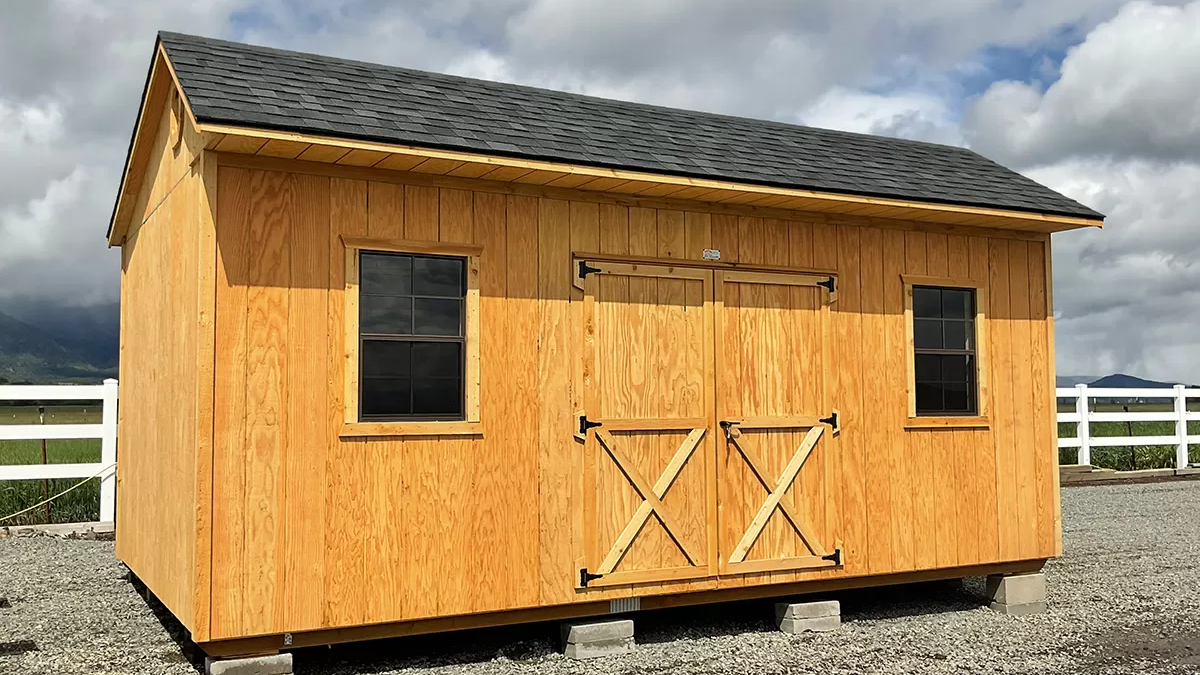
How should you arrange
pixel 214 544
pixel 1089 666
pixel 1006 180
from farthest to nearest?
pixel 1006 180
pixel 1089 666
pixel 214 544

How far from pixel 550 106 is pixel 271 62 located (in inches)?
79.8

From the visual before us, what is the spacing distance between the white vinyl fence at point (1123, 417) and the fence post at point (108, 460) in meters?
13.5

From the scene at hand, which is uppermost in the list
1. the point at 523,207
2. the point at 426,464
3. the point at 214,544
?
the point at 523,207

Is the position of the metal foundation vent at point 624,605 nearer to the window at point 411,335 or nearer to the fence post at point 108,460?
the window at point 411,335

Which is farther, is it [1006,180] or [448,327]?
[1006,180]

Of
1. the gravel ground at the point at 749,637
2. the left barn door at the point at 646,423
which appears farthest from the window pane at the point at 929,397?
the left barn door at the point at 646,423

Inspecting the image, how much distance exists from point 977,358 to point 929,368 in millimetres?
404

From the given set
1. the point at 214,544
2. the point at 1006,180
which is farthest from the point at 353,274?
the point at 1006,180

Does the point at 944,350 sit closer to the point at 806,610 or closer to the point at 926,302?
the point at 926,302

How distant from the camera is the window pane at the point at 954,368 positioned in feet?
27.2

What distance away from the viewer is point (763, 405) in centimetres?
750

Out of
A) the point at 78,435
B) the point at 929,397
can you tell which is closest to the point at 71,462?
the point at 78,435

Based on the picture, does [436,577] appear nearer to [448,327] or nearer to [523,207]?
[448,327]

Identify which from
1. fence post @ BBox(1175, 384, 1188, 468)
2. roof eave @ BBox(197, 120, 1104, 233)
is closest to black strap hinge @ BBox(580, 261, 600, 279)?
roof eave @ BBox(197, 120, 1104, 233)
